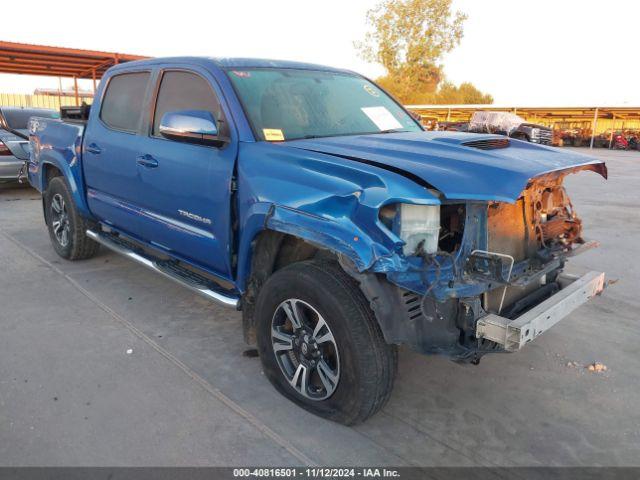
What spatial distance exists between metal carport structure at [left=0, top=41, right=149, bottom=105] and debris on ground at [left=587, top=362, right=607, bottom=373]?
14987 millimetres

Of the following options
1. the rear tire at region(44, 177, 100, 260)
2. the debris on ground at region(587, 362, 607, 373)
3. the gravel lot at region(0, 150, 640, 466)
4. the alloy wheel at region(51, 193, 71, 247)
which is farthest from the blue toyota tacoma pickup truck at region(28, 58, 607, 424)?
the alloy wheel at region(51, 193, 71, 247)

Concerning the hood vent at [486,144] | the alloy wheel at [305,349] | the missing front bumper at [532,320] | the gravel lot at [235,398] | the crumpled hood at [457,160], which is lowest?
the gravel lot at [235,398]

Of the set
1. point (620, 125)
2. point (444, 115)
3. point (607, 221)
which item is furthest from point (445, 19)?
point (607, 221)

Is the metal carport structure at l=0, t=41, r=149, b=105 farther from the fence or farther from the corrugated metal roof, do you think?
the fence

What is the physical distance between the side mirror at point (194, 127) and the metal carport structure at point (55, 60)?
1294cm

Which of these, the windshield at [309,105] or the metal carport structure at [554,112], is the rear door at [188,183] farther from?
the metal carport structure at [554,112]

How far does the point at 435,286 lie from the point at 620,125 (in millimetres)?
47473

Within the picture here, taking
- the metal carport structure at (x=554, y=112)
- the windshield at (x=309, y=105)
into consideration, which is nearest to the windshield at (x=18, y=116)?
the windshield at (x=309, y=105)

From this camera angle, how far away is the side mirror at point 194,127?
9.94 feet

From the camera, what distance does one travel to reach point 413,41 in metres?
46.8

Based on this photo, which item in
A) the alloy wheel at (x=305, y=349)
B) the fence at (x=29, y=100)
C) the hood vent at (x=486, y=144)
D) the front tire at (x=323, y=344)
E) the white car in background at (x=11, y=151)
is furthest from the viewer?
the fence at (x=29, y=100)

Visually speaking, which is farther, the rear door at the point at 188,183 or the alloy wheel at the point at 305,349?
the rear door at the point at 188,183

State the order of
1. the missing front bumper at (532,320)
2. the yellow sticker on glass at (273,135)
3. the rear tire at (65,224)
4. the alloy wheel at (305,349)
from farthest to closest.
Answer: the rear tire at (65,224), the yellow sticker on glass at (273,135), the alloy wheel at (305,349), the missing front bumper at (532,320)

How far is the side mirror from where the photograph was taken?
303cm
